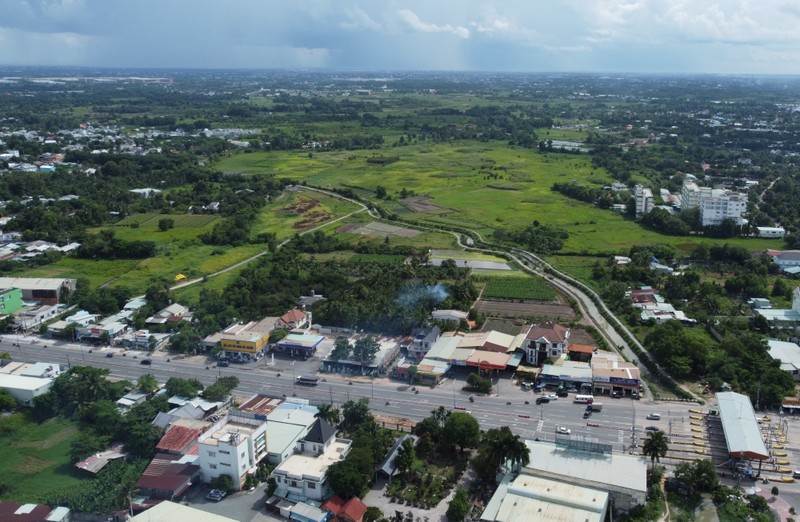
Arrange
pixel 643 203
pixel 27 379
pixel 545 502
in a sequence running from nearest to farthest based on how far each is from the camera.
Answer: pixel 545 502
pixel 27 379
pixel 643 203

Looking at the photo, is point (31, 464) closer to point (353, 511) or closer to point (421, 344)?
point (353, 511)

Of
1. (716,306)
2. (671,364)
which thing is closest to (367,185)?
(716,306)

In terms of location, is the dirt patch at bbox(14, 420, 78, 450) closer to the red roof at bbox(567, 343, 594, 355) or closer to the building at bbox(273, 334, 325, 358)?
the building at bbox(273, 334, 325, 358)

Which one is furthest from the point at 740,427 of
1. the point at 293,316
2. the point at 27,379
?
the point at 27,379

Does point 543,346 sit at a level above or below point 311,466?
above

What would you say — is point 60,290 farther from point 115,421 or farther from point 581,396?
point 581,396

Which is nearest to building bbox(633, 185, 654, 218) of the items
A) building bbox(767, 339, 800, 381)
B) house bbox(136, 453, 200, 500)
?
building bbox(767, 339, 800, 381)
